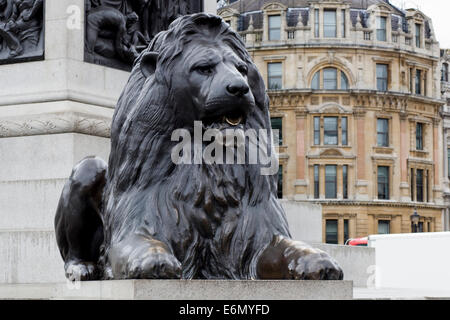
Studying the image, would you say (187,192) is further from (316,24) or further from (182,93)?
(316,24)

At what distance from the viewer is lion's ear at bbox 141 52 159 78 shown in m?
5.45

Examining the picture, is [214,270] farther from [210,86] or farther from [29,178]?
[29,178]

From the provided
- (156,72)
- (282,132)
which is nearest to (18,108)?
(156,72)

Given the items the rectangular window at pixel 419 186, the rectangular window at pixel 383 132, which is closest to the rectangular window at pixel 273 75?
the rectangular window at pixel 383 132

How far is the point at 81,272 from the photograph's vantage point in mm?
5934

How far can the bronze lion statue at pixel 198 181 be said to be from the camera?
5.03 metres

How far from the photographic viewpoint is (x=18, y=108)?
10922mm

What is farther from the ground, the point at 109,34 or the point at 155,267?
the point at 109,34

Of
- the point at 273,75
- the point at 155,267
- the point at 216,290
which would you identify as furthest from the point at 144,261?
the point at 273,75

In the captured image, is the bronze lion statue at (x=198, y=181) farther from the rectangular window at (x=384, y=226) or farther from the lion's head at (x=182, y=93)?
the rectangular window at (x=384, y=226)

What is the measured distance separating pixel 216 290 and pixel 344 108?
56.3 metres

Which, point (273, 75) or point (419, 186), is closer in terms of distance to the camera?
point (273, 75)

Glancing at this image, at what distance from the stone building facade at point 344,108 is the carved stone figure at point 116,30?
47.4m

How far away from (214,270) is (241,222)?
0.99 ft
